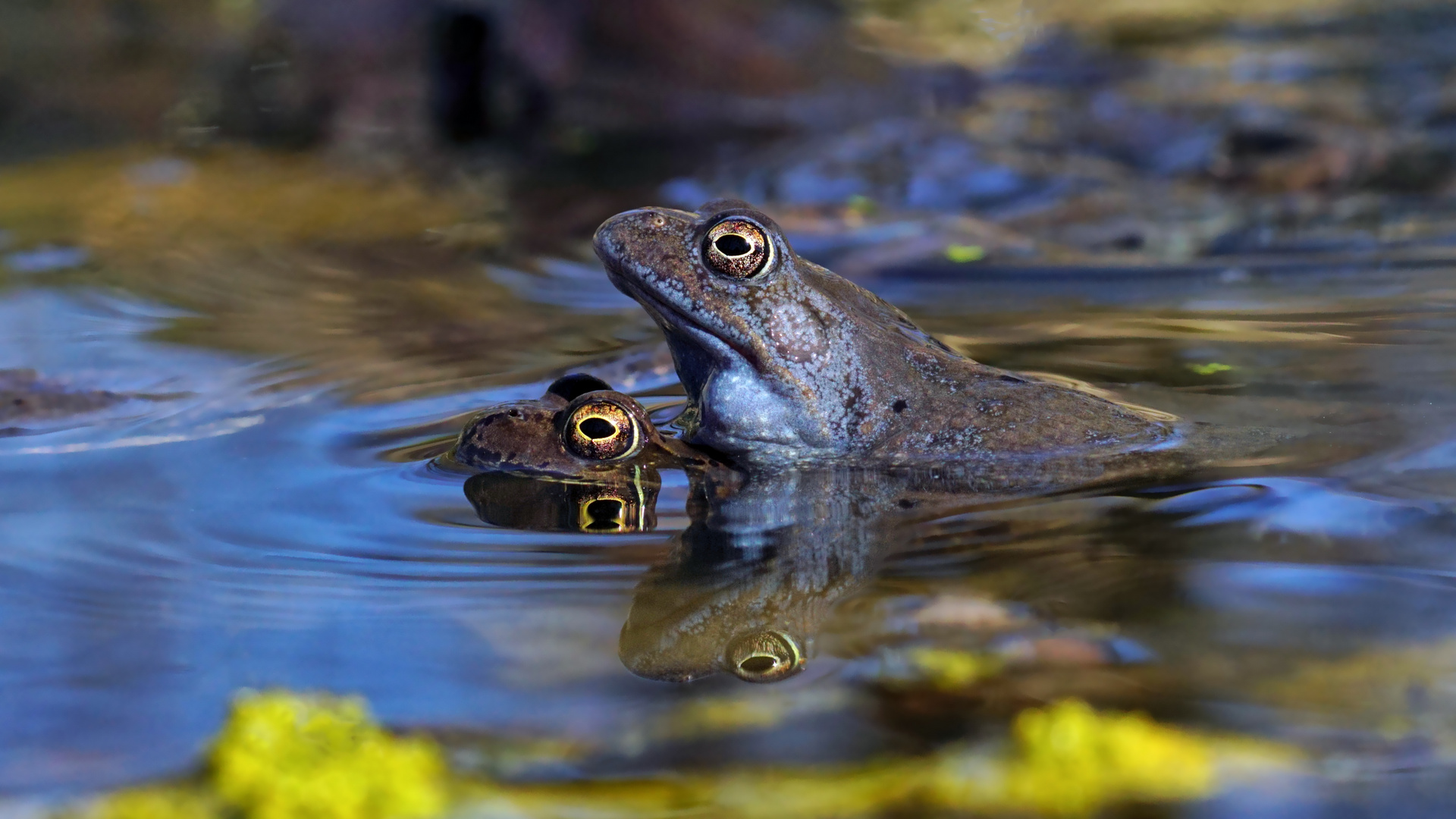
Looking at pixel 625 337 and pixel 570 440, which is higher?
pixel 625 337

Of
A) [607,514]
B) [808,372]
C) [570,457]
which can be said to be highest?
[808,372]

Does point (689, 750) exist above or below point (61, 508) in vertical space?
below

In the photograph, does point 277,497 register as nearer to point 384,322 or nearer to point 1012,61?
point 384,322

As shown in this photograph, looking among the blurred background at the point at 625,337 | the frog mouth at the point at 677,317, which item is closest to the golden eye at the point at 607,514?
the blurred background at the point at 625,337

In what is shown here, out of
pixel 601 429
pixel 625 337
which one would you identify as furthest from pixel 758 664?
pixel 625 337

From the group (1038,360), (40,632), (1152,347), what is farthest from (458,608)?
(1152,347)

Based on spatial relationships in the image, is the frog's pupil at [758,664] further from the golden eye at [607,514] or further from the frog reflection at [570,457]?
the frog reflection at [570,457]

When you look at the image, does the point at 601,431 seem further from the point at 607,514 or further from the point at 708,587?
the point at 708,587

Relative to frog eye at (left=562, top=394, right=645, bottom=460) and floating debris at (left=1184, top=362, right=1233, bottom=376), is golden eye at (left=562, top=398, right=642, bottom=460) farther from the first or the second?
floating debris at (left=1184, top=362, right=1233, bottom=376)
